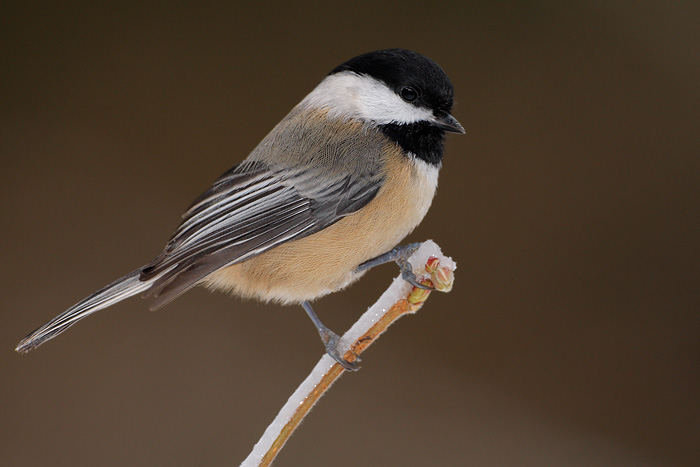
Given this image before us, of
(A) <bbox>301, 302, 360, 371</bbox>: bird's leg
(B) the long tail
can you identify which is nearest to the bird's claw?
(A) <bbox>301, 302, 360, 371</bbox>: bird's leg

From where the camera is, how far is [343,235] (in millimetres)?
924

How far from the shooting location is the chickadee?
88cm

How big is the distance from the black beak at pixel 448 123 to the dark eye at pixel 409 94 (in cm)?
5

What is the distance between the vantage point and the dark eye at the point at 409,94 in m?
0.89

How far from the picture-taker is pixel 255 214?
3.03 feet

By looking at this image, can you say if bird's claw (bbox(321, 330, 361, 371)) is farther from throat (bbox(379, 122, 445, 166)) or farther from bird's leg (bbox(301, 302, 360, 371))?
throat (bbox(379, 122, 445, 166))

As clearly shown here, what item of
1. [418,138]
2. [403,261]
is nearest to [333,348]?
[403,261]

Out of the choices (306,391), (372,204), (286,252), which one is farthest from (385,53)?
(306,391)

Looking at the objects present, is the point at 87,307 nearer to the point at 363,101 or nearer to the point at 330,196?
the point at 330,196


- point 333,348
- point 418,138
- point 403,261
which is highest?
point 418,138

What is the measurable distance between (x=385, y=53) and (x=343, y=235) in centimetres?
28

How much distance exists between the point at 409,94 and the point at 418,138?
8cm

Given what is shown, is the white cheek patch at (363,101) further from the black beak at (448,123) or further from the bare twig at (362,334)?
the bare twig at (362,334)

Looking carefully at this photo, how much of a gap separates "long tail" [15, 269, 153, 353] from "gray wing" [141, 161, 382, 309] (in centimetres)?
4
